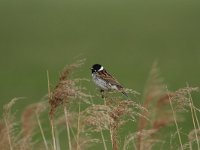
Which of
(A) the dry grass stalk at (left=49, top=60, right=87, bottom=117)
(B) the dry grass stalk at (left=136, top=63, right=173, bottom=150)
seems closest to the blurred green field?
(B) the dry grass stalk at (left=136, top=63, right=173, bottom=150)

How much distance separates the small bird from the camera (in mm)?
9156

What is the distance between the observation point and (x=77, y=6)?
4697 cm

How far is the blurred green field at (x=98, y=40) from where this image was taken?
92.3 feet

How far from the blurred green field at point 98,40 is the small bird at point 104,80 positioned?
12.1 metres

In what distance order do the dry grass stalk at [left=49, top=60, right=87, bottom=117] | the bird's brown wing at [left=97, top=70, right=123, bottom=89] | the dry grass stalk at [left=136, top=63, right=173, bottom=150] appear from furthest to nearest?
1. the dry grass stalk at [left=136, top=63, right=173, bottom=150]
2. the bird's brown wing at [left=97, top=70, right=123, bottom=89]
3. the dry grass stalk at [left=49, top=60, right=87, bottom=117]

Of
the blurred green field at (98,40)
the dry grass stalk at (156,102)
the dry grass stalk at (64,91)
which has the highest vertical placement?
the blurred green field at (98,40)

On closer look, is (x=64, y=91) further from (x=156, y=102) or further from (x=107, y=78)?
(x=156, y=102)

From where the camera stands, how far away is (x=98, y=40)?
117ft

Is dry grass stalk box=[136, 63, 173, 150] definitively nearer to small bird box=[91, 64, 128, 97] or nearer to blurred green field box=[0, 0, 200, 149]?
small bird box=[91, 64, 128, 97]

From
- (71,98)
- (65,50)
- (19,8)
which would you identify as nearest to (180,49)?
(65,50)

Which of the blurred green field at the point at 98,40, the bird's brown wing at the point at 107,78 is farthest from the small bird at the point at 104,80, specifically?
the blurred green field at the point at 98,40

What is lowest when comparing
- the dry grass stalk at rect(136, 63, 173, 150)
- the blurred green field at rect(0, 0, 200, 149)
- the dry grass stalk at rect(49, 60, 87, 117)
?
the dry grass stalk at rect(49, 60, 87, 117)

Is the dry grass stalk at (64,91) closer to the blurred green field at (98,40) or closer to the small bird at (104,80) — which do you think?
the small bird at (104,80)

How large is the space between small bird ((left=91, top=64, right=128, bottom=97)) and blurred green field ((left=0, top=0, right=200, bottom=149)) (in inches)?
478
